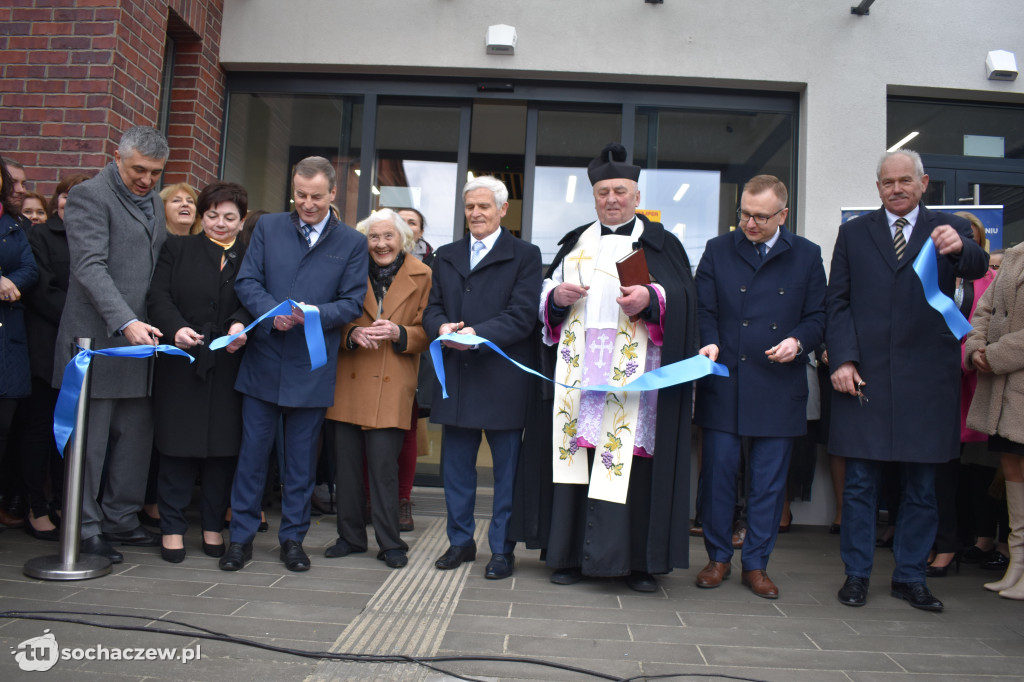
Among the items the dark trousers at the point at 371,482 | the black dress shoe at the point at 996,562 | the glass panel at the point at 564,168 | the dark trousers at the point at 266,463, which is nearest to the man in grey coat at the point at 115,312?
the dark trousers at the point at 266,463

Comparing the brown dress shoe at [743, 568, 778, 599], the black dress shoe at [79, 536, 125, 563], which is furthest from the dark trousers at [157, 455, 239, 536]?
the brown dress shoe at [743, 568, 778, 599]

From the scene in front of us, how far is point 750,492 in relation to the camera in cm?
372

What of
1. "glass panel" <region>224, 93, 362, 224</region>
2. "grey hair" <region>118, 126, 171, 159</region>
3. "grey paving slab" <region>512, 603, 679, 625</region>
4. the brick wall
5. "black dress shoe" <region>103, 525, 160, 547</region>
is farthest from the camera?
"glass panel" <region>224, 93, 362, 224</region>

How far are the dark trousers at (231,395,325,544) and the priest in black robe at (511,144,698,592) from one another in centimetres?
105

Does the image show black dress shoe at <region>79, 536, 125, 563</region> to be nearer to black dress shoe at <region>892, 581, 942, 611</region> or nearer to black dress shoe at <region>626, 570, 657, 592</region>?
black dress shoe at <region>626, 570, 657, 592</region>

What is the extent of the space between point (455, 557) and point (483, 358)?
100cm

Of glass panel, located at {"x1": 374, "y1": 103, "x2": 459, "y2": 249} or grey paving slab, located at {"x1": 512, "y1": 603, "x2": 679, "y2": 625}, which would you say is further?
glass panel, located at {"x1": 374, "y1": 103, "x2": 459, "y2": 249}

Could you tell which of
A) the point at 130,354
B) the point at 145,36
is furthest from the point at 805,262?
the point at 145,36

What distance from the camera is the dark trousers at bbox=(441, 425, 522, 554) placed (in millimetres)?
3824

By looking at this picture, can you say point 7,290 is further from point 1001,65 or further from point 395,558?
point 1001,65

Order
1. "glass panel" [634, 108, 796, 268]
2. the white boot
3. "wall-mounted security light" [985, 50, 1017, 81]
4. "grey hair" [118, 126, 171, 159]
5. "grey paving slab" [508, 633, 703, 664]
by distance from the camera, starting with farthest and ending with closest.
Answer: "glass panel" [634, 108, 796, 268], "wall-mounted security light" [985, 50, 1017, 81], the white boot, "grey hair" [118, 126, 171, 159], "grey paving slab" [508, 633, 703, 664]

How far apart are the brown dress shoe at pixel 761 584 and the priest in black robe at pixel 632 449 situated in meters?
0.37

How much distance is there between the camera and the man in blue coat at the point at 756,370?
3.62 meters

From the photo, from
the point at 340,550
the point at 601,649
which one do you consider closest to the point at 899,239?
the point at 601,649
